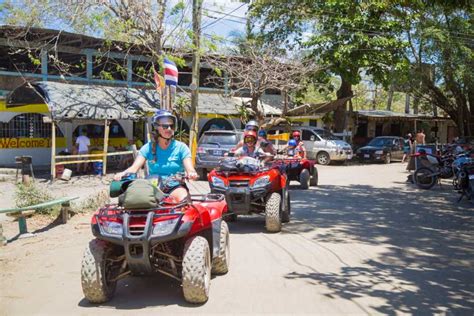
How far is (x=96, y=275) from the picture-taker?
466 cm

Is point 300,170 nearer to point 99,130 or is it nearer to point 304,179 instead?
point 304,179

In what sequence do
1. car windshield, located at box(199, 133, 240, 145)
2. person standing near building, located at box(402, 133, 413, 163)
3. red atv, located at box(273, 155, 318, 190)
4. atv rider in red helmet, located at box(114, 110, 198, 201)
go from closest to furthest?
atv rider in red helmet, located at box(114, 110, 198, 201), red atv, located at box(273, 155, 318, 190), car windshield, located at box(199, 133, 240, 145), person standing near building, located at box(402, 133, 413, 163)

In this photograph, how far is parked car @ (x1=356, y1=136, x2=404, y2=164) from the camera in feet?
87.3

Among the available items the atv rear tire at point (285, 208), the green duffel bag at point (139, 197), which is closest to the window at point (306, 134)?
the atv rear tire at point (285, 208)

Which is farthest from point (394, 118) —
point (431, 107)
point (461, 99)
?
point (431, 107)

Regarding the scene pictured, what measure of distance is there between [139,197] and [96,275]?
835 mm

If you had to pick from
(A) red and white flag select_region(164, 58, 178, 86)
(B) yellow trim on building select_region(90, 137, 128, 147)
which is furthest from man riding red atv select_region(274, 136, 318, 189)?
(B) yellow trim on building select_region(90, 137, 128, 147)

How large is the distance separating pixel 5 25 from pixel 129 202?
17.1 metres

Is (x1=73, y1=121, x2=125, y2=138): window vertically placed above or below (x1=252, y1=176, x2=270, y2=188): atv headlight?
above

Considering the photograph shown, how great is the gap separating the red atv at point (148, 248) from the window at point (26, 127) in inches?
645

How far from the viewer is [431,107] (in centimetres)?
4269

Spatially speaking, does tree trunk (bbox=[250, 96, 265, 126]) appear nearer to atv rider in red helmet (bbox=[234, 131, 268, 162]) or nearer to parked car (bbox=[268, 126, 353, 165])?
parked car (bbox=[268, 126, 353, 165])

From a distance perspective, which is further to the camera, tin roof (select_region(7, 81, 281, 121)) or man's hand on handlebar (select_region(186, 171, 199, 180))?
tin roof (select_region(7, 81, 281, 121))

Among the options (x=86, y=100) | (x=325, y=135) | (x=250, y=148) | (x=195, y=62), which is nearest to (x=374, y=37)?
(x=325, y=135)
